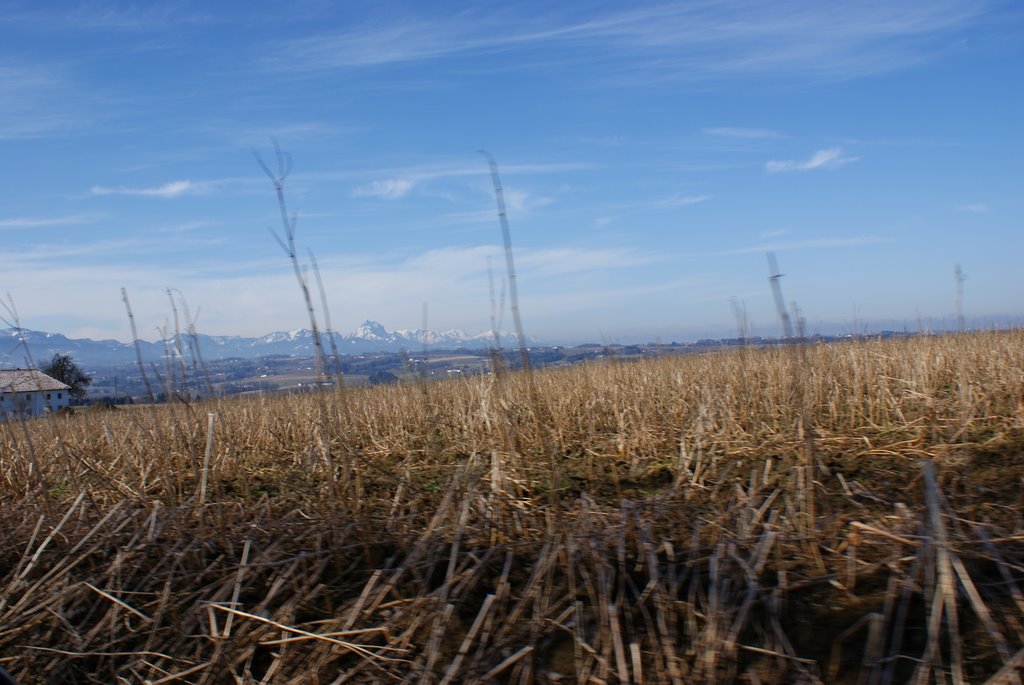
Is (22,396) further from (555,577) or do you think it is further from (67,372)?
(67,372)

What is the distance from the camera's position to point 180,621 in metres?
2.70

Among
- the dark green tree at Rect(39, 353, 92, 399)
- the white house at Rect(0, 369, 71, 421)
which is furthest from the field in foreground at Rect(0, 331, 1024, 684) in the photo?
the dark green tree at Rect(39, 353, 92, 399)

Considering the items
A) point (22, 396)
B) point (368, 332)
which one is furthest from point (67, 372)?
point (22, 396)

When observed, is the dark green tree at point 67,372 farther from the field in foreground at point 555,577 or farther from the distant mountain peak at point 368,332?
the field in foreground at point 555,577

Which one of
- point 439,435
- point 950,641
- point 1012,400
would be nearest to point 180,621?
point 950,641

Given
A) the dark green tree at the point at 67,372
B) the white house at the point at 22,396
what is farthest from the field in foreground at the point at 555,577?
the dark green tree at the point at 67,372

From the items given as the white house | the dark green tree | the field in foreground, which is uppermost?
the dark green tree

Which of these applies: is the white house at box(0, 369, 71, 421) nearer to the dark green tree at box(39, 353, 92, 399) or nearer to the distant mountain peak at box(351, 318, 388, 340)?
the distant mountain peak at box(351, 318, 388, 340)

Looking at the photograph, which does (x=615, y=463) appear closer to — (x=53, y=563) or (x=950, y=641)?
(x=950, y=641)

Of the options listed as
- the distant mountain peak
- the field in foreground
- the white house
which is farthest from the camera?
the distant mountain peak

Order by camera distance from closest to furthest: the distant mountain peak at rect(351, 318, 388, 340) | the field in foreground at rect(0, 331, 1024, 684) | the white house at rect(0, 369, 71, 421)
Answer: the field in foreground at rect(0, 331, 1024, 684) < the white house at rect(0, 369, 71, 421) < the distant mountain peak at rect(351, 318, 388, 340)

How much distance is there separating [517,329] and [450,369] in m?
2.48

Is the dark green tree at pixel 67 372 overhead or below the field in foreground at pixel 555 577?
overhead

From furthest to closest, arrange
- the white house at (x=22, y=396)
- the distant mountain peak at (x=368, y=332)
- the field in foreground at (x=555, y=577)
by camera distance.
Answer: the distant mountain peak at (x=368, y=332) < the white house at (x=22, y=396) < the field in foreground at (x=555, y=577)
